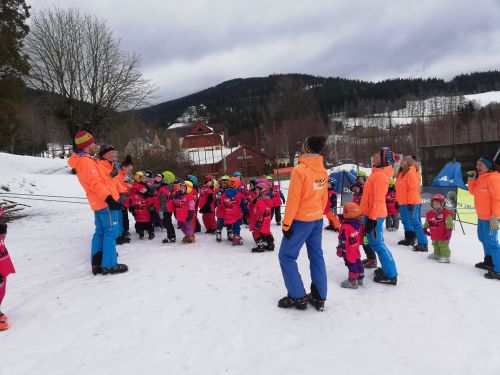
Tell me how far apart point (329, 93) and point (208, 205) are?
11748cm

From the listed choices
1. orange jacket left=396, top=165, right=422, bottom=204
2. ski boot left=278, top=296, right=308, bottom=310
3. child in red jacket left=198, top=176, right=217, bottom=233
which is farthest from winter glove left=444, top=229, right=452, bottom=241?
child in red jacket left=198, top=176, right=217, bottom=233

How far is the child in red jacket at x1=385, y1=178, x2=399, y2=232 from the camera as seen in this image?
8.85 metres

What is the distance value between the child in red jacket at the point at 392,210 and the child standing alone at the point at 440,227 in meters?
2.31

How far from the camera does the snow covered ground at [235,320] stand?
3.23 metres

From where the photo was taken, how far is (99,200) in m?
5.32

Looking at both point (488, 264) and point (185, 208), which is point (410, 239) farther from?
point (185, 208)

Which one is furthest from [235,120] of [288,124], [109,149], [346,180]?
[109,149]

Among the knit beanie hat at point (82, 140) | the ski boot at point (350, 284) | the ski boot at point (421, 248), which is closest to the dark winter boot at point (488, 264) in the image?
the ski boot at point (421, 248)

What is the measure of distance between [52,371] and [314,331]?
2593 millimetres

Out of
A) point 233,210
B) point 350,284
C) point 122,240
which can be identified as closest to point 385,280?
point 350,284

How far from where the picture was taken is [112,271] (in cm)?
566

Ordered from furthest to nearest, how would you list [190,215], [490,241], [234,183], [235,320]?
[234,183]
[190,215]
[490,241]
[235,320]

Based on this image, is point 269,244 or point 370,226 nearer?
point 370,226

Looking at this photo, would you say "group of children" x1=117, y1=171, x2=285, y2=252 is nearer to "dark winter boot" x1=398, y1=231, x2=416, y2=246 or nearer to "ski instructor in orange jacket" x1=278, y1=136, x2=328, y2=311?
"ski instructor in orange jacket" x1=278, y1=136, x2=328, y2=311
